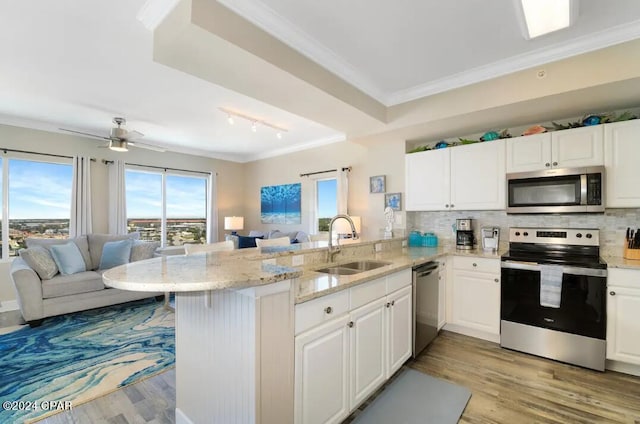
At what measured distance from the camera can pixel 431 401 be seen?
6.70ft

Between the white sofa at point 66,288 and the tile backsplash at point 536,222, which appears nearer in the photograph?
the tile backsplash at point 536,222

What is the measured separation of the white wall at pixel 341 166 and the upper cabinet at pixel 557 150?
1.28 meters

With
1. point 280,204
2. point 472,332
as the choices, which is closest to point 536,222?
point 472,332

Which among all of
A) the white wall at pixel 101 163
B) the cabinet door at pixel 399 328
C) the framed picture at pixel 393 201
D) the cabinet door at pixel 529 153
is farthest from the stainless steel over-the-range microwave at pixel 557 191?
the white wall at pixel 101 163

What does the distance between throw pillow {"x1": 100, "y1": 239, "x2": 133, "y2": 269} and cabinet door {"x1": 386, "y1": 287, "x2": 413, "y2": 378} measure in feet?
13.0

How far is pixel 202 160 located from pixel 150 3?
15.8 ft

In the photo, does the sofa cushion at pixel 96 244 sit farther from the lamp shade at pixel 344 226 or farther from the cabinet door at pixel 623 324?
the cabinet door at pixel 623 324

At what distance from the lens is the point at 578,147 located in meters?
2.68

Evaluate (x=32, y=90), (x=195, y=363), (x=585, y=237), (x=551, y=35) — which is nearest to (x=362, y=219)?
(x=585, y=237)

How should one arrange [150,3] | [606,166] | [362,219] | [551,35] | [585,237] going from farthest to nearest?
[362,219] → [585,237] → [606,166] → [551,35] → [150,3]

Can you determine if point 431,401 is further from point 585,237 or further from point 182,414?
point 585,237

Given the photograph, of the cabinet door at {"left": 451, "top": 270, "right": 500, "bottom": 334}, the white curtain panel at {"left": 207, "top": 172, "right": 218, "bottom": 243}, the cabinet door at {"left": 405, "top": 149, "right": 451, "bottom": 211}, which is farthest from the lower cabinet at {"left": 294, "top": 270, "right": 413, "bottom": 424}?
the white curtain panel at {"left": 207, "top": 172, "right": 218, "bottom": 243}

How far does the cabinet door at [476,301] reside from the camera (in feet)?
9.53

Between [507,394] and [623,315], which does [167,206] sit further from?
[623,315]
